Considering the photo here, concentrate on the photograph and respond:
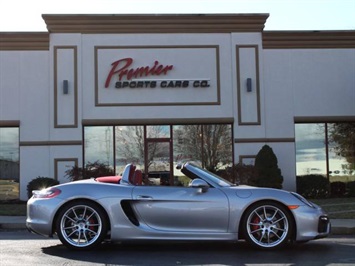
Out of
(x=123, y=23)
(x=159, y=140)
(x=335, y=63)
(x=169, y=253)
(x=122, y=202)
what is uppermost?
(x=123, y=23)

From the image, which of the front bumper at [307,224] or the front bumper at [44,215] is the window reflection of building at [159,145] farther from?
the front bumper at [307,224]

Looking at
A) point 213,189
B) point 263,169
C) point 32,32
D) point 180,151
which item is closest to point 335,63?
point 263,169

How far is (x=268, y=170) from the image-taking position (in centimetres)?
1833

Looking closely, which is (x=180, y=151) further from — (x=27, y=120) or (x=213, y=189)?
(x=213, y=189)

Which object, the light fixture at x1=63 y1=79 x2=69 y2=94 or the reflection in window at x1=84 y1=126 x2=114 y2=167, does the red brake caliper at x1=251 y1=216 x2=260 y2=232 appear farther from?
the light fixture at x1=63 y1=79 x2=69 y2=94

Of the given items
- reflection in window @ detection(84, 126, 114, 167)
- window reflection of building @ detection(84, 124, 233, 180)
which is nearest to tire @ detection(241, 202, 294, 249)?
window reflection of building @ detection(84, 124, 233, 180)

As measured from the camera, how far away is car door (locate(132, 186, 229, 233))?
25.2 ft

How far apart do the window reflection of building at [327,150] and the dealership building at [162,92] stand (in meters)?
0.22

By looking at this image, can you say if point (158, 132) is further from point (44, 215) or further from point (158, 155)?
point (44, 215)

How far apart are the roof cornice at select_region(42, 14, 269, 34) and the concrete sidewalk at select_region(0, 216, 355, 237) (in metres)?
7.83

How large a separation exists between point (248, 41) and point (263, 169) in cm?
465

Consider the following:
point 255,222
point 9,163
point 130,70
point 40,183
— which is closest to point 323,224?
point 255,222

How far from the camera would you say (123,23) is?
1920cm

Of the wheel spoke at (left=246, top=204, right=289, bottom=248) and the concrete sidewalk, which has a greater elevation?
the wheel spoke at (left=246, top=204, right=289, bottom=248)
